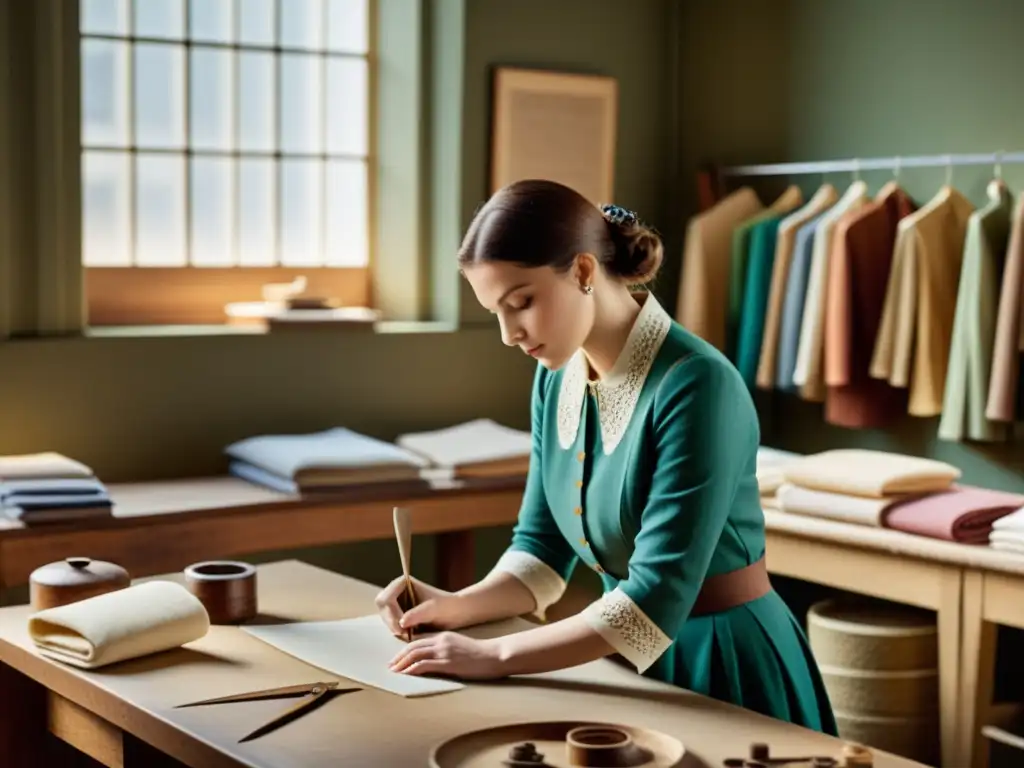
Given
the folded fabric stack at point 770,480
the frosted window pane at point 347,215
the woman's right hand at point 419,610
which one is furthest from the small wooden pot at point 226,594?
the frosted window pane at point 347,215

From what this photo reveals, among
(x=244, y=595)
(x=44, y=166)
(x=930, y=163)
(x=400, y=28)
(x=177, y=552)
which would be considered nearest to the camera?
(x=244, y=595)

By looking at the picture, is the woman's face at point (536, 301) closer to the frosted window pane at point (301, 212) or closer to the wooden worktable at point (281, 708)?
the wooden worktable at point (281, 708)

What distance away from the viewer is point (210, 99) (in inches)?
176

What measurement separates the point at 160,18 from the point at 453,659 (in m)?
2.82

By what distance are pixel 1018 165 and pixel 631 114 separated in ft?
4.41

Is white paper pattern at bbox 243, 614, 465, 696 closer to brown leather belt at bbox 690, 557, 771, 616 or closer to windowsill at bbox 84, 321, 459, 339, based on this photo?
brown leather belt at bbox 690, 557, 771, 616

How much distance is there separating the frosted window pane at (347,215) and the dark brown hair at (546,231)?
2.53 meters

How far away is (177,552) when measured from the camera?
3568 millimetres

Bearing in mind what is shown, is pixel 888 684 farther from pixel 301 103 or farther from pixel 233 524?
pixel 301 103

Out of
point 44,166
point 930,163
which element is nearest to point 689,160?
point 930,163

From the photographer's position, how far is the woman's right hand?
2.34m

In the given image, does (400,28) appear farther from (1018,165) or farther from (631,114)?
(1018,165)

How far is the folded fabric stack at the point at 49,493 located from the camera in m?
3.36

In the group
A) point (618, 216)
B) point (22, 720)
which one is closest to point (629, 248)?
point (618, 216)
